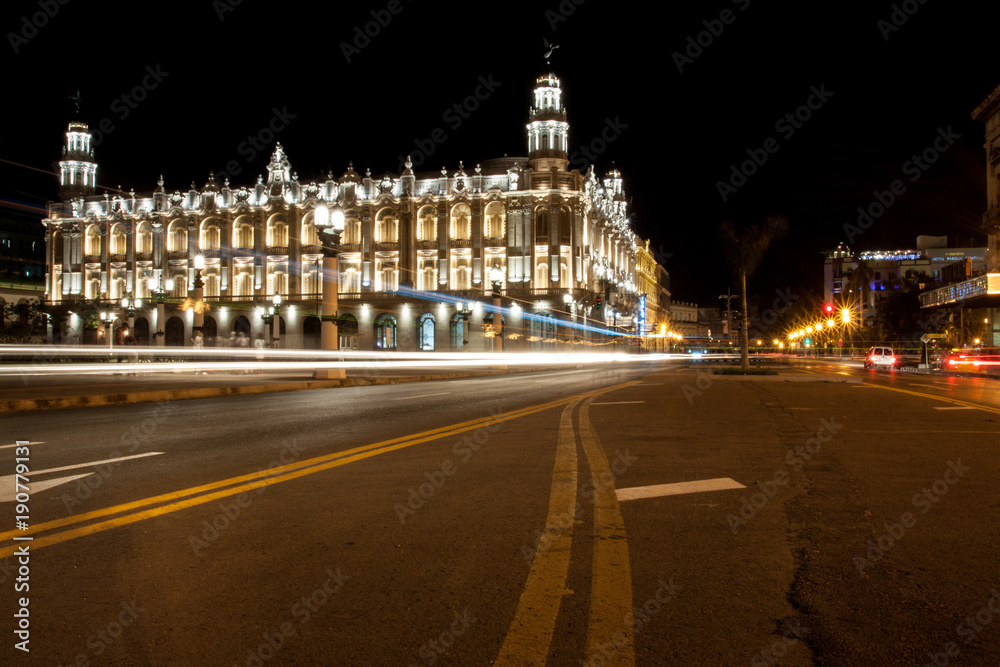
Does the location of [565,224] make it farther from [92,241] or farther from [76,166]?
[76,166]

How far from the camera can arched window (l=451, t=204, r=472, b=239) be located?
7272 cm

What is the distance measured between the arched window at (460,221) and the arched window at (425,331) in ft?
28.8

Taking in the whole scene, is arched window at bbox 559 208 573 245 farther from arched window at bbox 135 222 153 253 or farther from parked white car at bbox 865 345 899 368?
arched window at bbox 135 222 153 253

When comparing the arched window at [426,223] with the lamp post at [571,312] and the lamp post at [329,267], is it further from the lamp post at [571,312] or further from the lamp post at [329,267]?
the lamp post at [329,267]

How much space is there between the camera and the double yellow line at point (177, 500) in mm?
4477

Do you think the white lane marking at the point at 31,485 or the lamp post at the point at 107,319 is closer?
the white lane marking at the point at 31,485

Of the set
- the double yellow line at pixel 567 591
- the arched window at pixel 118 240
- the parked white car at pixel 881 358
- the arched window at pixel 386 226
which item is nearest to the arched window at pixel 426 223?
the arched window at pixel 386 226

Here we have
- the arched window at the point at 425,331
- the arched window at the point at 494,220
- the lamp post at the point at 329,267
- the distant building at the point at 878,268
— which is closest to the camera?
the lamp post at the point at 329,267

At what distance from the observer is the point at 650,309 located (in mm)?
128250

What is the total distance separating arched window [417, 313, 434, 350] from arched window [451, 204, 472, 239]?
879cm

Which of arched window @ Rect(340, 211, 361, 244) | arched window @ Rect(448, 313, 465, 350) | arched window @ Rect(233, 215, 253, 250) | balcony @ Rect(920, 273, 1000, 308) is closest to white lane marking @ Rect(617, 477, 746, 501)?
balcony @ Rect(920, 273, 1000, 308)

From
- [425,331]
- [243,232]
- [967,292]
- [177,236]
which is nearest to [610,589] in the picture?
[967,292]

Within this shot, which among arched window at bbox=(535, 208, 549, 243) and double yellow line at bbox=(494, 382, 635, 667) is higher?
arched window at bbox=(535, 208, 549, 243)

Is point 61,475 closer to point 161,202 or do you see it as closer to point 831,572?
point 831,572
